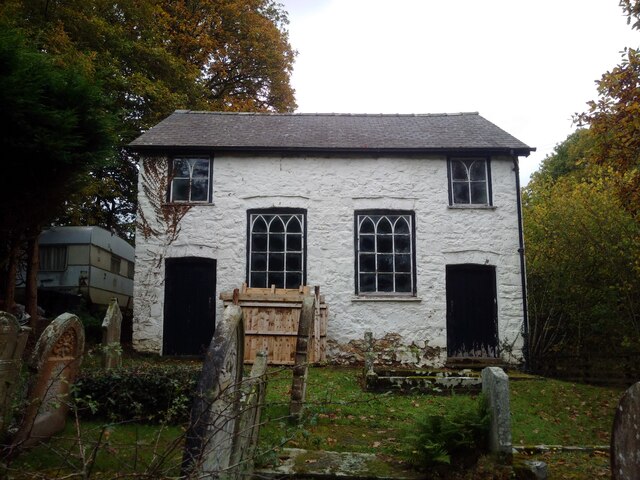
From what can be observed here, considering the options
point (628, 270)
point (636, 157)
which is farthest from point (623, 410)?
point (628, 270)

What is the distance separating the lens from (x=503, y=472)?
538cm

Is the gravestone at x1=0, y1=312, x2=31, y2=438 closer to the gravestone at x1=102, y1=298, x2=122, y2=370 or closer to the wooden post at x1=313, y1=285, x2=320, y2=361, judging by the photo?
the gravestone at x1=102, y1=298, x2=122, y2=370

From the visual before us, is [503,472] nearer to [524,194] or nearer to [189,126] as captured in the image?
[189,126]

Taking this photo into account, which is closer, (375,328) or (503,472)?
(503,472)

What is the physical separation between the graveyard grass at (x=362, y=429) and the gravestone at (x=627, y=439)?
1276 millimetres

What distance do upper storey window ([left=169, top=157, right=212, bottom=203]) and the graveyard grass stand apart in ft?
18.3

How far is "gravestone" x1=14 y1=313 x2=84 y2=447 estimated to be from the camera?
6254 millimetres

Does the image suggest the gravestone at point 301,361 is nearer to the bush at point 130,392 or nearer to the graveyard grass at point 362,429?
the graveyard grass at point 362,429

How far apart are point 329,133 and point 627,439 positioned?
1245 centimetres

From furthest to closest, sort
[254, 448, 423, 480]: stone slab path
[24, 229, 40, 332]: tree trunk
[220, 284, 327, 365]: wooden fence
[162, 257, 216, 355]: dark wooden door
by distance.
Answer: [162, 257, 216, 355]: dark wooden door < [24, 229, 40, 332]: tree trunk < [220, 284, 327, 365]: wooden fence < [254, 448, 423, 480]: stone slab path

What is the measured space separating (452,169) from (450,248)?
2122mm

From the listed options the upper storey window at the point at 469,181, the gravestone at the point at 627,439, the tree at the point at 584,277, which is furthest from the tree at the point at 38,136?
the tree at the point at 584,277

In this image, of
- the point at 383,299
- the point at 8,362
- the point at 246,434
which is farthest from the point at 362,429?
the point at 383,299

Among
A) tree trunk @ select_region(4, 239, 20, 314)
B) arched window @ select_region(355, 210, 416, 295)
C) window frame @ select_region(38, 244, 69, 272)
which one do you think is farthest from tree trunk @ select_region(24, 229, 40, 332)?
arched window @ select_region(355, 210, 416, 295)
